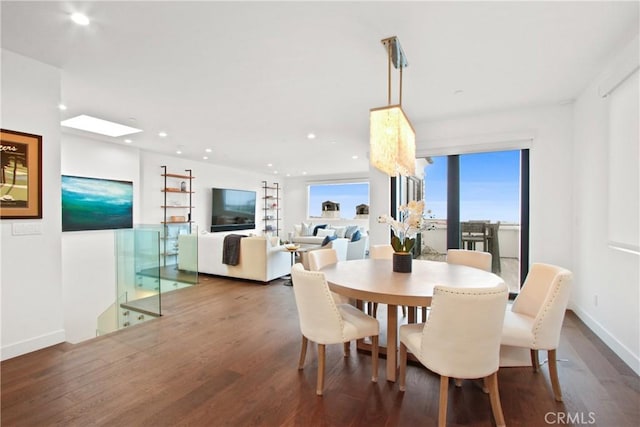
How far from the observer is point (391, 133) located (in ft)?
7.47

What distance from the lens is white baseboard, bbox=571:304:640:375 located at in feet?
7.51

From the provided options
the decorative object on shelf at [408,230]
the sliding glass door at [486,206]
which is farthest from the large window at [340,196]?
the decorative object on shelf at [408,230]

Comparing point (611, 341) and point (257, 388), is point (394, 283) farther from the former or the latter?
point (611, 341)

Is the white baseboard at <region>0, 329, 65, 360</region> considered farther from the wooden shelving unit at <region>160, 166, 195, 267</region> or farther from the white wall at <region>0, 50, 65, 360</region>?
the wooden shelving unit at <region>160, 166, 195, 267</region>

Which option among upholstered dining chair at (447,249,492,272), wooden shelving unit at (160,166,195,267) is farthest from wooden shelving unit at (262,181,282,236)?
upholstered dining chair at (447,249,492,272)

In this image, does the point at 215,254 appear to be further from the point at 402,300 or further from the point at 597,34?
the point at 597,34

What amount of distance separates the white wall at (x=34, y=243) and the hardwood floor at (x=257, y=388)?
228 millimetres

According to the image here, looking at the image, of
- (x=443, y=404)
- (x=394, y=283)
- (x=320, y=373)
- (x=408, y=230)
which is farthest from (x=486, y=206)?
(x=320, y=373)

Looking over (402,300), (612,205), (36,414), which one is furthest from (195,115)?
(612,205)

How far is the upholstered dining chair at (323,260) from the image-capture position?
2.77 m

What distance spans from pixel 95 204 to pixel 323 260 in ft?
15.5

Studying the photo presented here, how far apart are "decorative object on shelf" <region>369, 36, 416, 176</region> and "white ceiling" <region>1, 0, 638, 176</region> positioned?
0.33 feet

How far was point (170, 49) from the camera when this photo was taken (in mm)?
2441

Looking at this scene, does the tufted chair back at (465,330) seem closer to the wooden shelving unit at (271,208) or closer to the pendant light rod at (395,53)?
the pendant light rod at (395,53)
